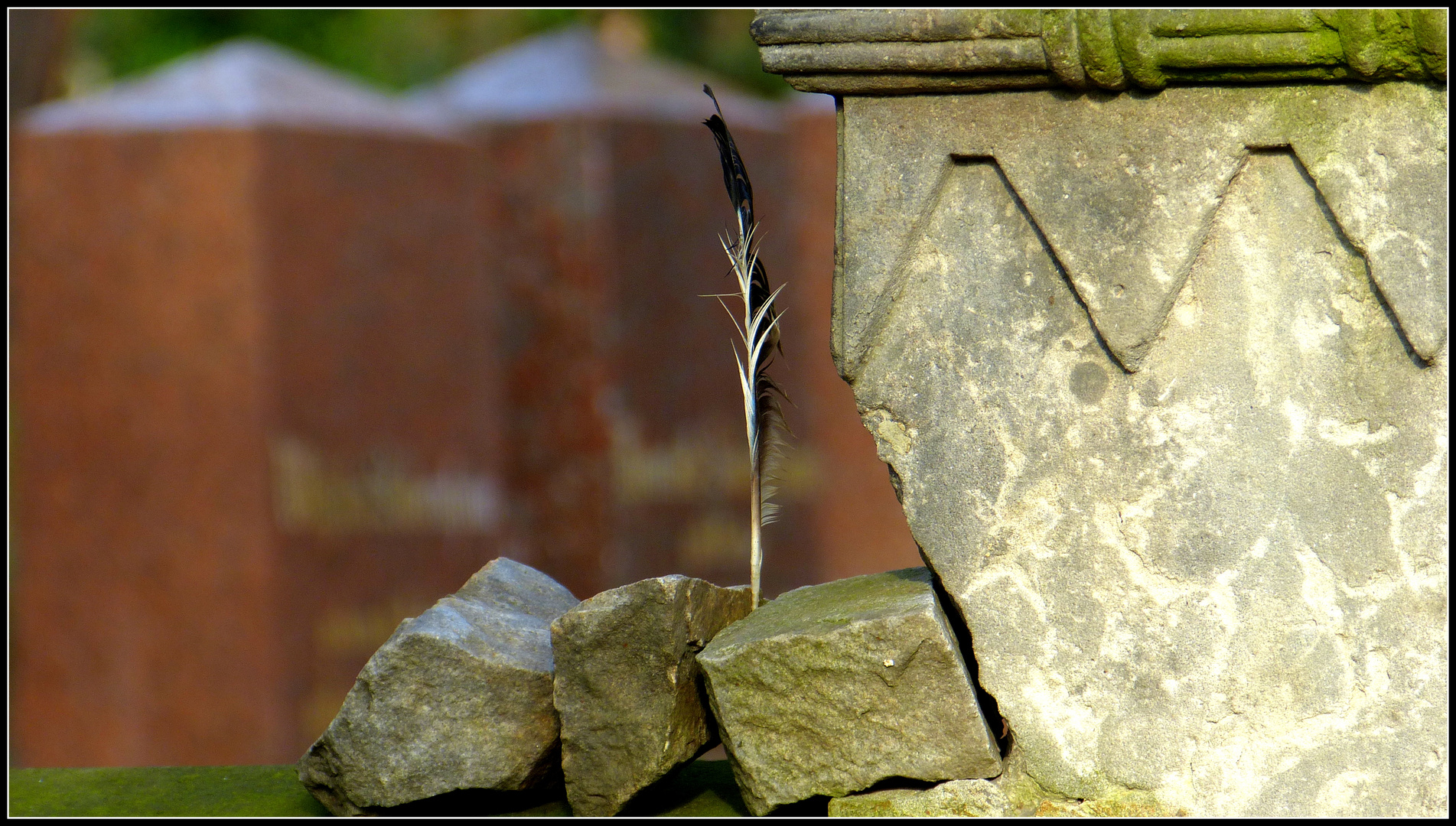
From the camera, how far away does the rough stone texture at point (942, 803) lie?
180cm

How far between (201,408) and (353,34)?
740 cm

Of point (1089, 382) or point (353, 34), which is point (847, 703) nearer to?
point (1089, 382)

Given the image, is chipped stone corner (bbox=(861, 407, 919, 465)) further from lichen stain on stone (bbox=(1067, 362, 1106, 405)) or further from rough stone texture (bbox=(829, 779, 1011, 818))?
rough stone texture (bbox=(829, 779, 1011, 818))

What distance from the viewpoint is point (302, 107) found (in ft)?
16.3

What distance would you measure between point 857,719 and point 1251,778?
20.8 inches

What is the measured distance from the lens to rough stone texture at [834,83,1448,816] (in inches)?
66.7

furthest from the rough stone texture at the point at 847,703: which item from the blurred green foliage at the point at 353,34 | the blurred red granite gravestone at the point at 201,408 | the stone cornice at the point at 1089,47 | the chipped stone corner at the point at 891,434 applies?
the blurred green foliage at the point at 353,34

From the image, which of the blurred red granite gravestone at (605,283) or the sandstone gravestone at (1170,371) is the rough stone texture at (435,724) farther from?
the blurred red granite gravestone at (605,283)

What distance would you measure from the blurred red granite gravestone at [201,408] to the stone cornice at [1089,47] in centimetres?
342

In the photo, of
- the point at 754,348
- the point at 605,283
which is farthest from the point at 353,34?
the point at 754,348

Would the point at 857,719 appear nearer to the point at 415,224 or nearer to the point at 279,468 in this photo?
the point at 279,468

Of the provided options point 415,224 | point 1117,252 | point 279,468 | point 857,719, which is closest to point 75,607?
point 279,468

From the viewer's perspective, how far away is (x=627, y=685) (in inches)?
74.4

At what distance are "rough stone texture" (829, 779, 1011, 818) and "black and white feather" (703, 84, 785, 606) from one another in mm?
393
